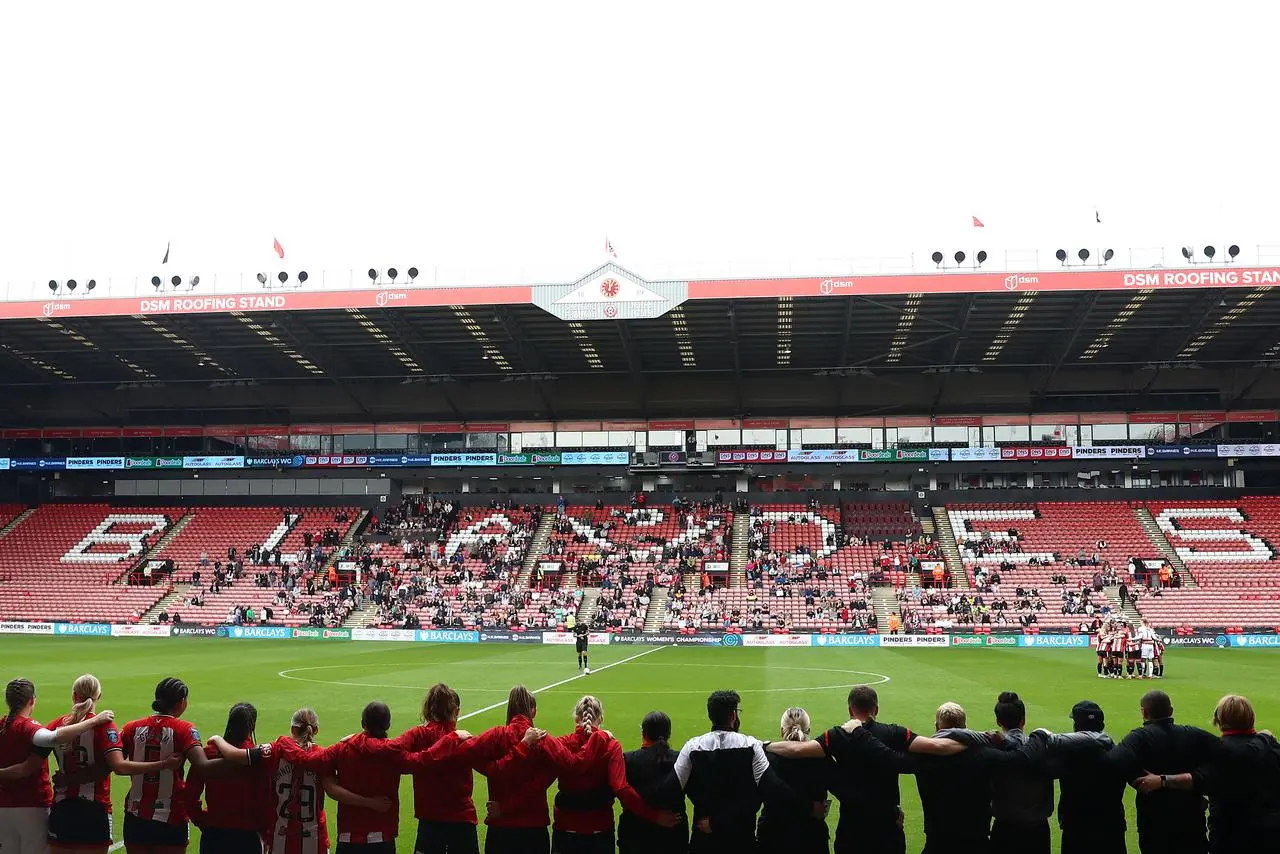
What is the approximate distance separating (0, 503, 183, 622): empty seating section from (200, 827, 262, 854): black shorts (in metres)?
51.7

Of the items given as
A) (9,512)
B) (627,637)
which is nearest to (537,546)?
(627,637)

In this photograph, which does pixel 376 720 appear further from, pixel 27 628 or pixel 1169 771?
pixel 27 628

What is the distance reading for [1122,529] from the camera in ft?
186

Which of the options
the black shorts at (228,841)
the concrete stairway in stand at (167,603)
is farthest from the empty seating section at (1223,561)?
the concrete stairway in stand at (167,603)

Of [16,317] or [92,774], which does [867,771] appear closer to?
[92,774]

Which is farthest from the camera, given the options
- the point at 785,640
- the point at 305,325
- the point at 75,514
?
the point at 75,514

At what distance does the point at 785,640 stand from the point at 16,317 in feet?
130

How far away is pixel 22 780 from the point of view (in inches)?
322

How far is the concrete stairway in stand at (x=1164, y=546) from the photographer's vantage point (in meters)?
51.5

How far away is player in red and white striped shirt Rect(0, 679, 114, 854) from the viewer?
8.05 m

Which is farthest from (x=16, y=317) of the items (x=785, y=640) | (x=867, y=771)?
(x=867, y=771)

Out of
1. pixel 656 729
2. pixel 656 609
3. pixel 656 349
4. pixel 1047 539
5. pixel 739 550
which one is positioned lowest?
pixel 656 609

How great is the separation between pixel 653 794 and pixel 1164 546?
55032mm

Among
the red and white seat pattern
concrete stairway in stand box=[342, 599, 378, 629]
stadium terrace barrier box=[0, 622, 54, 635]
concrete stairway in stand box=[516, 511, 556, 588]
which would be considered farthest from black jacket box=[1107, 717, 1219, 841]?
stadium terrace barrier box=[0, 622, 54, 635]
